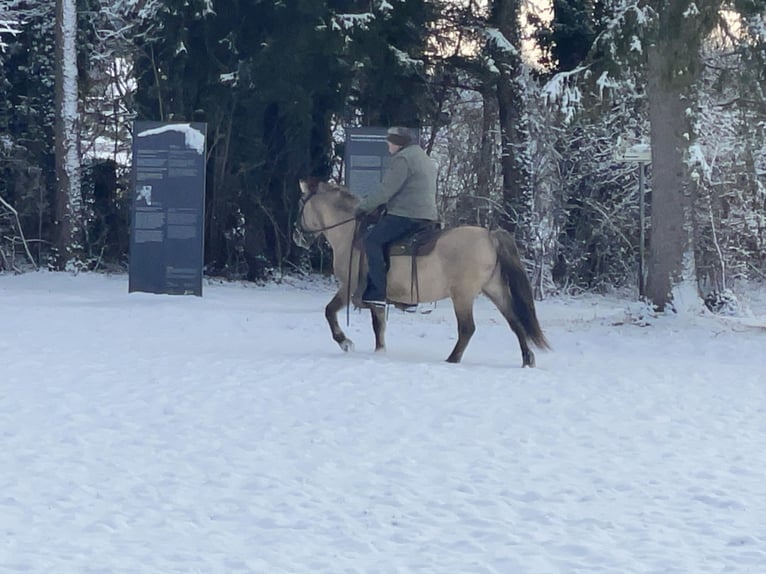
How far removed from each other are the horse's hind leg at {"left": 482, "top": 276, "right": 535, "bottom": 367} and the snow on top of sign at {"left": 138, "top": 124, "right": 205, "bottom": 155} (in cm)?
837

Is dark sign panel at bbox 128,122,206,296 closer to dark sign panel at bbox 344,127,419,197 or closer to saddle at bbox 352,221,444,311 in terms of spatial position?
dark sign panel at bbox 344,127,419,197

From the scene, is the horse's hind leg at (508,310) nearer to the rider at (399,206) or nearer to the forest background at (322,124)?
the rider at (399,206)

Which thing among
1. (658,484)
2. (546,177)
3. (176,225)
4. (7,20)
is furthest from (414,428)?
(7,20)

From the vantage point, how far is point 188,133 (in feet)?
65.6

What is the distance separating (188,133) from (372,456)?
12578mm

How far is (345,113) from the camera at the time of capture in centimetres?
2509

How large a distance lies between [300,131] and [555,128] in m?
4.92

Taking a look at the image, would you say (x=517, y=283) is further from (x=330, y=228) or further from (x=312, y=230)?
(x=312, y=230)

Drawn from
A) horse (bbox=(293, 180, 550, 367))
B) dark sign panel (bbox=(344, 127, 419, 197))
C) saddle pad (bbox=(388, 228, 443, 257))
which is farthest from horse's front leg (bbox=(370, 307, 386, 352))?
dark sign panel (bbox=(344, 127, 419, 197))

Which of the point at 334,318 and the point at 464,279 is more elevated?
the point at 464,279

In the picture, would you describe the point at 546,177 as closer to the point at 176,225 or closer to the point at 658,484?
the point at 176,225

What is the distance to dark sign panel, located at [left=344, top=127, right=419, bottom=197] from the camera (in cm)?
1916

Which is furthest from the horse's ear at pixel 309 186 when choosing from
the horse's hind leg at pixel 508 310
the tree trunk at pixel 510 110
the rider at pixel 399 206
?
the tree trunk at pixel 510 110

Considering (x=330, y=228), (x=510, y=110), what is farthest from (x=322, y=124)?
(x=330, y=228)
